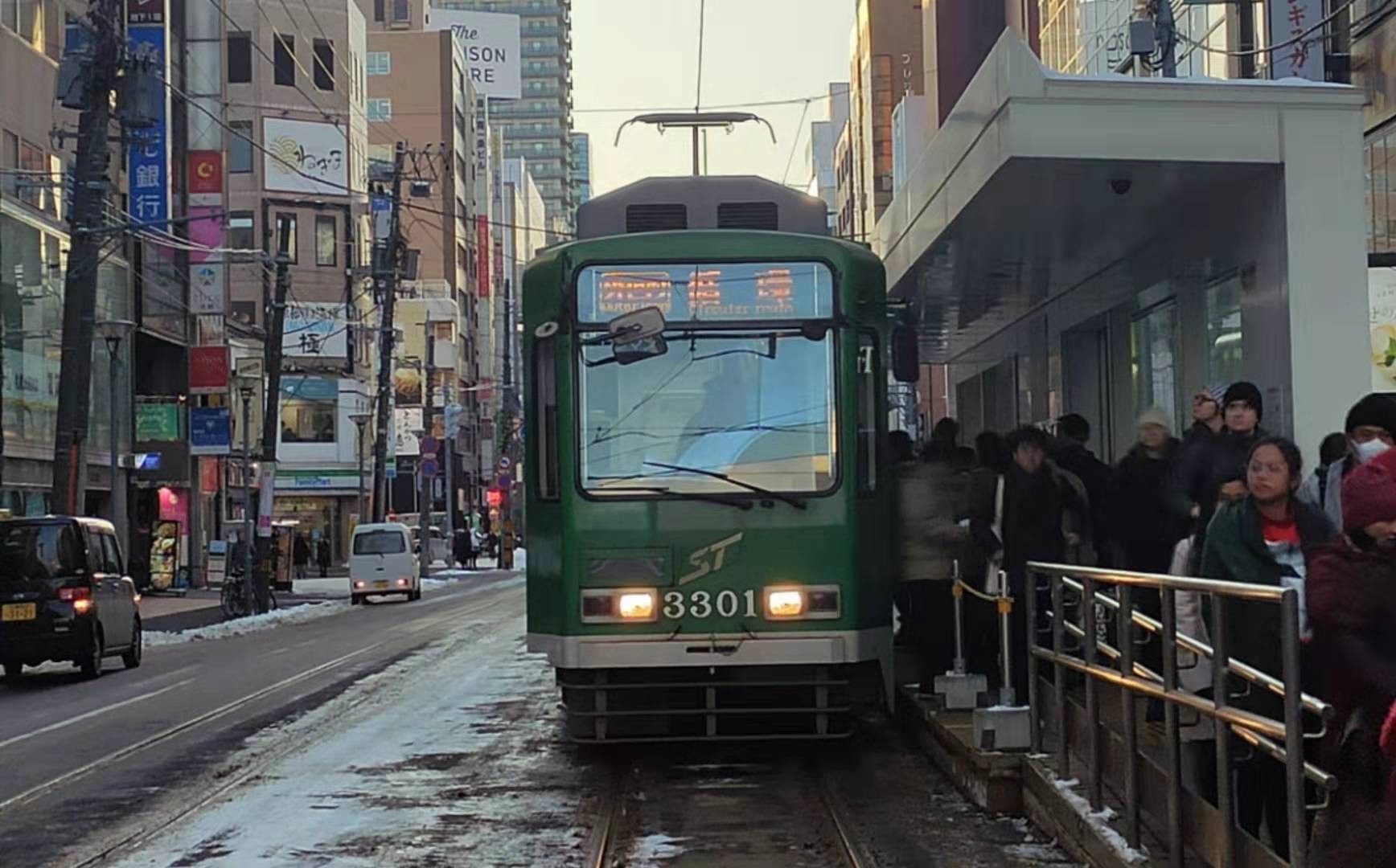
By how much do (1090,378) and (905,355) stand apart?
800cm

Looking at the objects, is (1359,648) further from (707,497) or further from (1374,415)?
(707,497)

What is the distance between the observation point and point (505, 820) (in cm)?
989

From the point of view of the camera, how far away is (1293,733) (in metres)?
5.31

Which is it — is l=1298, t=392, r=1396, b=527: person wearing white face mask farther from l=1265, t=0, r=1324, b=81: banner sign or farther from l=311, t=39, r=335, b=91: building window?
l=311, t=39, r=335, b=91: building window

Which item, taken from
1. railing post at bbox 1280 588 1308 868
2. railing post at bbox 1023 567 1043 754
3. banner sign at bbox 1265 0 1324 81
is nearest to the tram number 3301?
railing post at bbox 1023 567 1043 754

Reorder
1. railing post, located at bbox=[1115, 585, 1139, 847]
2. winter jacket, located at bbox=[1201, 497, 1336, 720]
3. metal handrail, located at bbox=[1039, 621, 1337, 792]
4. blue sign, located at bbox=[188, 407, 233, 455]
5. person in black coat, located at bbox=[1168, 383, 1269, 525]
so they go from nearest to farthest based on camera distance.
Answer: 1. metal handrail, located at bbox=[1039, 621, 1337, 792]
2. winter jacket, located at bbox=[1201, 497, 1336, 720]
3. railing post, located at bbox=[1115, 585, 1139, 847]
4. person in black coat, located at bbox=[1168, 383, 1269, 525]
5. blue sign, located at bbox=[188, 407, 233, 455]

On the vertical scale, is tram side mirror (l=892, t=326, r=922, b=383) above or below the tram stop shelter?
below

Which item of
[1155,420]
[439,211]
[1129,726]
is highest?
[439,211]

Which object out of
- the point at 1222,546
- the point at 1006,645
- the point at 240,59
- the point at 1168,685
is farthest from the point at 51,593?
the point at 240,59

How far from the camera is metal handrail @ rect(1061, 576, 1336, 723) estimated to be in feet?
16.9

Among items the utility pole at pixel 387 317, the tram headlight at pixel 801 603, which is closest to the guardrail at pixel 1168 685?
the tram headlight at pixel 801 603

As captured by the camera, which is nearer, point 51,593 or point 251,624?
point 51,593

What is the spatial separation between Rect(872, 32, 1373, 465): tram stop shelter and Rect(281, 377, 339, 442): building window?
194ft

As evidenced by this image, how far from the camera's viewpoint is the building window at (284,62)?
77.5 m
